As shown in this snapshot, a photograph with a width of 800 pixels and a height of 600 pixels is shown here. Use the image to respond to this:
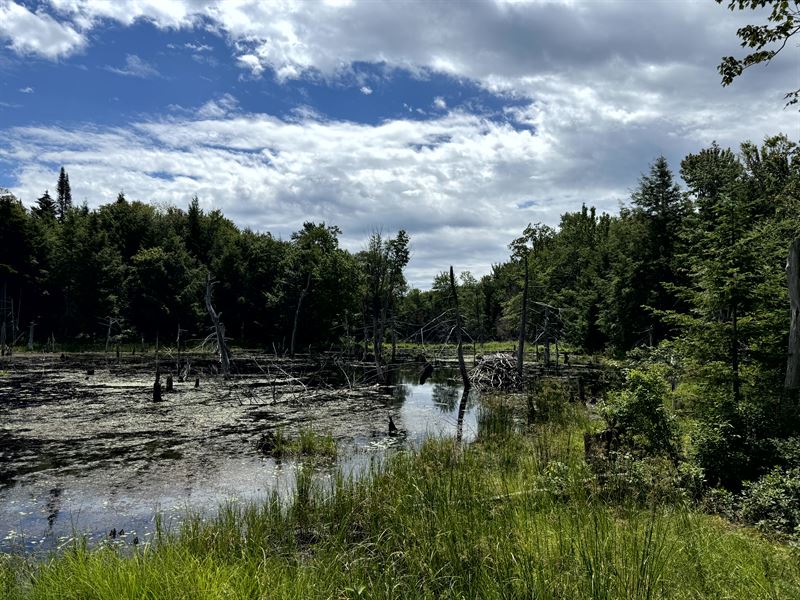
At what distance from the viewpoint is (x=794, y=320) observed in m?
10.8

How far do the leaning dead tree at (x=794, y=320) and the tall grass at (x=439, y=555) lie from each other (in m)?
Answer: 5.00

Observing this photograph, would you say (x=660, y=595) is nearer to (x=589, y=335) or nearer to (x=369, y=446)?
(x=369, y=446)

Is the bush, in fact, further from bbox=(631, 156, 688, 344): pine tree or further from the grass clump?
bbox=(631, 156, 688, 344): pine tree

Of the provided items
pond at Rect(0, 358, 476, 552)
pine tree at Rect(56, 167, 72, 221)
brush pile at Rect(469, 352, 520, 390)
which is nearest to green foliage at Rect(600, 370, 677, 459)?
pond at Rect(0, 358, 476, 552)

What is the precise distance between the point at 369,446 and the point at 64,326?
195ft

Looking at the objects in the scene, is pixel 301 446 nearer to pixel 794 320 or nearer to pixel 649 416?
pixel 649 416

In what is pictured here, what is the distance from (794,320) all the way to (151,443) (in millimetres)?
17262

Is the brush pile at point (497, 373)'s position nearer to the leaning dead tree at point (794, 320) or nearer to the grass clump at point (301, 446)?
the grass clump at point (301, 446)

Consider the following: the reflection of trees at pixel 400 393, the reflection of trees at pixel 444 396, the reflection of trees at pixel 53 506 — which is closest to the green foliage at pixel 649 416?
the reflection of trees at pixel 53 506

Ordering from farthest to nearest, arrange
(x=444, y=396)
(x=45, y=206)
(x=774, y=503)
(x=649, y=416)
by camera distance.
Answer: (x=45, y=206), (x=444, y=396), (x=649, y=416), (x=774, y=503)

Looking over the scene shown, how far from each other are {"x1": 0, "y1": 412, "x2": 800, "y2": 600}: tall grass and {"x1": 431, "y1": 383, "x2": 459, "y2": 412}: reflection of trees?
14.9 m

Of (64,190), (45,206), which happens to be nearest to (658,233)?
(45,206)

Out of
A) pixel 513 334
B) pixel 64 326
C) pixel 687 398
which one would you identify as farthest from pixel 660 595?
pixel 513 334

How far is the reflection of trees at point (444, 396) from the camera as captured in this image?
77.5ft
